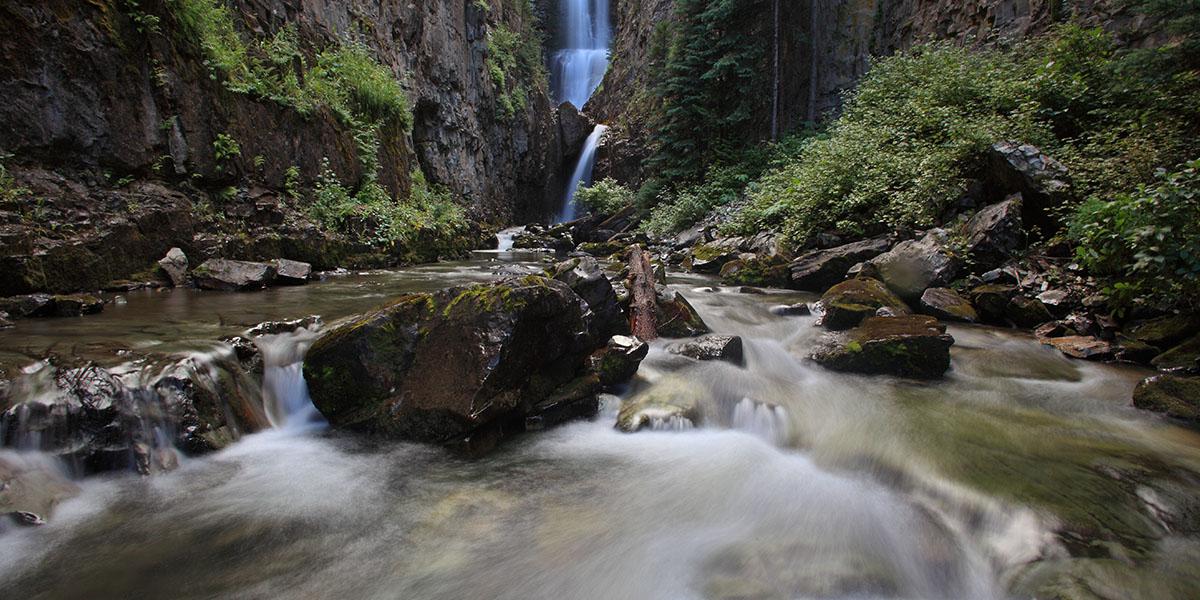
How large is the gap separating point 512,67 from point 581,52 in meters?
16.6

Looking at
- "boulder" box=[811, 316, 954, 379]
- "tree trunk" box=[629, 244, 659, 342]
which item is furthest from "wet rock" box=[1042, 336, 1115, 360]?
"tree trunk" box=[629, 244, 659, 342]

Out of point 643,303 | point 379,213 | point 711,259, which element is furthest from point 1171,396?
point 379,213

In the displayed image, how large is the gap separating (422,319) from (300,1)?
11.6 meters

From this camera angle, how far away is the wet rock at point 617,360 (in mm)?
5004

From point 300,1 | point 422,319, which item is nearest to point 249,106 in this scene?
point 300,1

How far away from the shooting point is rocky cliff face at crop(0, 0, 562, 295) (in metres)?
5.89

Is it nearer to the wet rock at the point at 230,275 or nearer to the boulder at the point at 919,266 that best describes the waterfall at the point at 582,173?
the wet rock at the point at 230,275

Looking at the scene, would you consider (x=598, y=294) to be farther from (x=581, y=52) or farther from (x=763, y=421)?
(x=581, y=52)

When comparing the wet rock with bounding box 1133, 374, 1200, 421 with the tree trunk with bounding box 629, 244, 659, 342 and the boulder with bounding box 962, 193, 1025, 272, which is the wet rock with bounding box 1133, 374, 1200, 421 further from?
the tree trunk with bounding box 629, 244, 659, 342

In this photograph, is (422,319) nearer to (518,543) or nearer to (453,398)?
(453,398)

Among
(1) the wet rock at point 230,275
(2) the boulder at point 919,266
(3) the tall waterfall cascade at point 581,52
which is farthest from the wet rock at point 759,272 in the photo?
(3) the tall waterfall cascade at point 581,52

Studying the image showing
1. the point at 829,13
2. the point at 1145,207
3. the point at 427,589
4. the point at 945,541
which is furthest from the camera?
the point at 829,13

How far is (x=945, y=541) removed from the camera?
9.44 ft

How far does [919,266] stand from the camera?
7.33 metres
